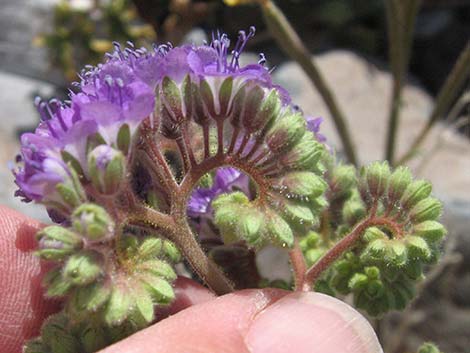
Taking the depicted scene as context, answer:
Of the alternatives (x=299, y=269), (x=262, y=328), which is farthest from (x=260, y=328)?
(x=299, y=269)

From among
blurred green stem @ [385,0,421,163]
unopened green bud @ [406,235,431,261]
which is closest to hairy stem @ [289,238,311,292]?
unopened green bud @ [406,235,431,261]

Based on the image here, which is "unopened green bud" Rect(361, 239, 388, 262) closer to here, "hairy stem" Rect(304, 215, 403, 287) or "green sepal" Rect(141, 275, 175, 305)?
"hairy stem" Rect(304, 215, 403, 287)

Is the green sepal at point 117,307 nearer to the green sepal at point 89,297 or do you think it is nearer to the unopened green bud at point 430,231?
the green sepal at point 89,297

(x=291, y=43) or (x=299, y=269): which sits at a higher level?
(x=291, y=43)

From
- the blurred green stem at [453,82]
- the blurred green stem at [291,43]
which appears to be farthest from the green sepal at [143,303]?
the blurred green stem at [453,82]

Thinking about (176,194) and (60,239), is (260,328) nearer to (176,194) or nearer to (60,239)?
(176,194)
